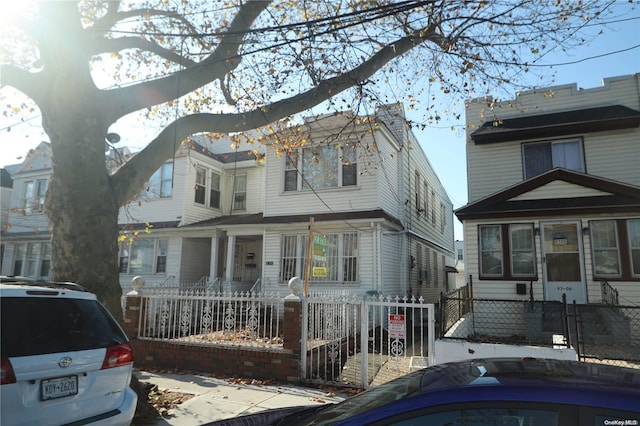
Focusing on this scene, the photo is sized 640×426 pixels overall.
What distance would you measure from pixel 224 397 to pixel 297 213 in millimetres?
9226

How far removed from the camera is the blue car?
1.83 m

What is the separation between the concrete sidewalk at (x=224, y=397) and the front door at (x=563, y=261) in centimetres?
806

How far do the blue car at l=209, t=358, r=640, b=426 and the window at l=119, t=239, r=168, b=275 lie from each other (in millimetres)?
17089

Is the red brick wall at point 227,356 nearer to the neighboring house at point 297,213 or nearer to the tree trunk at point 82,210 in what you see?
the tree trunk at point 82,210

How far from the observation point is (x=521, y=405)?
193 centimetres

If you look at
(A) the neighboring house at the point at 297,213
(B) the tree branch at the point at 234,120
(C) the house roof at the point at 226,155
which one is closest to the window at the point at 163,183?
(A) the neighboring house at the point at 297,213

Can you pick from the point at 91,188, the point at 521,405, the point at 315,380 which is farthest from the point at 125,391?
the point at 521,405

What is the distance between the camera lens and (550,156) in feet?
43.6

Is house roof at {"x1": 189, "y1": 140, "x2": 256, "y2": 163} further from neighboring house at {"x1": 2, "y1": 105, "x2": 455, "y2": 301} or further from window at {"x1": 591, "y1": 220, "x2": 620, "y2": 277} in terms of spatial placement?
window at {"x1": 591, "y1": 220, "x2": 620, "y2": 277}

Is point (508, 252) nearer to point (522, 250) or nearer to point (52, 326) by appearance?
point (522, 250)

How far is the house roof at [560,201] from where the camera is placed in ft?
35.2

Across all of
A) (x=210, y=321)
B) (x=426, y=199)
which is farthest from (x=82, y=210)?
(x=426, y=199)

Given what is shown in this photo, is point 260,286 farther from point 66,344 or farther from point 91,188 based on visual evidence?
point 66,344

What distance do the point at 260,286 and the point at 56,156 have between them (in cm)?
1011
